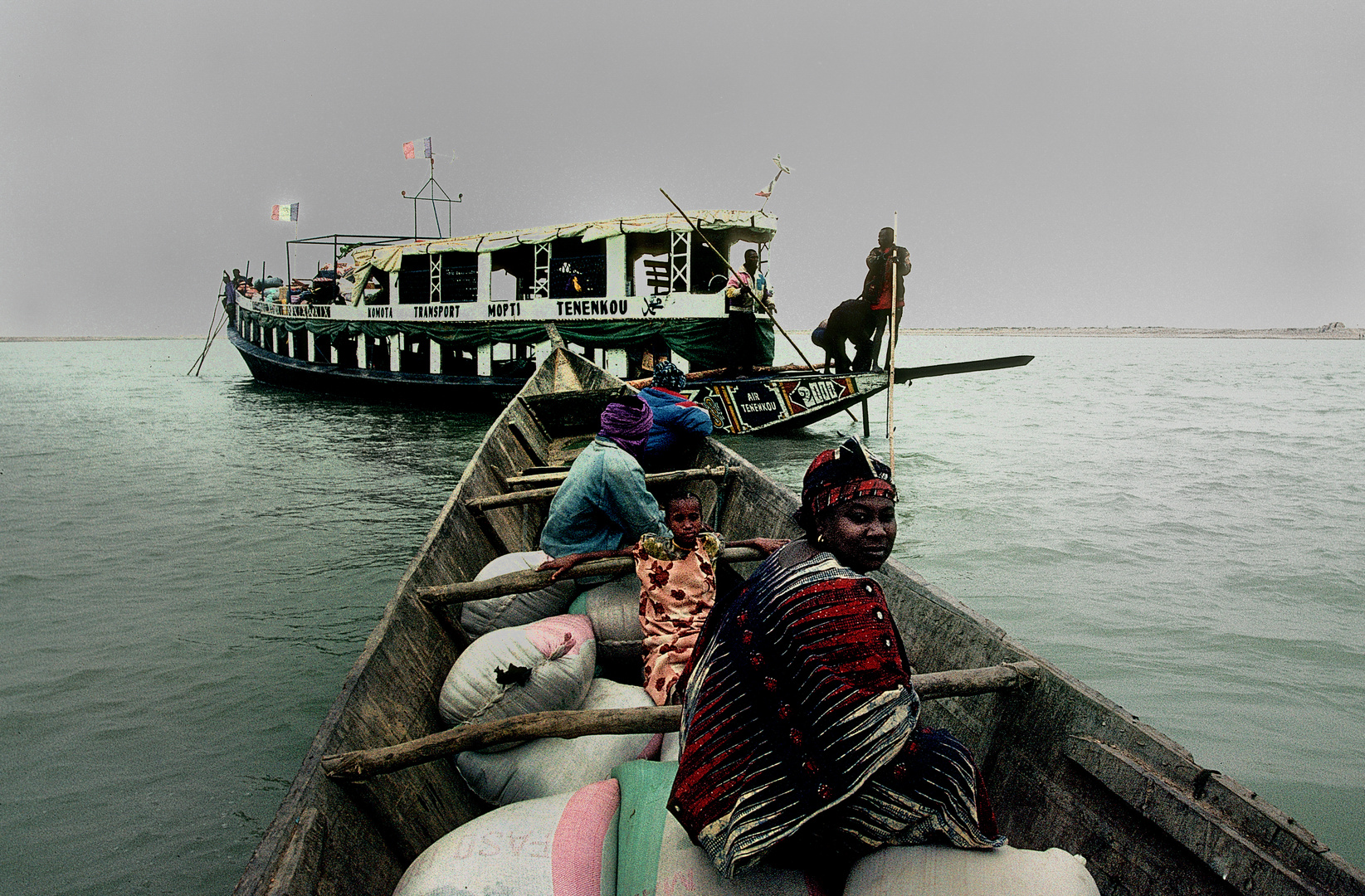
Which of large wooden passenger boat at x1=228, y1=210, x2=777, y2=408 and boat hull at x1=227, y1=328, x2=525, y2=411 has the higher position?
large wooden passenger boat at x1=228, y1=210, x2=777, y2=408

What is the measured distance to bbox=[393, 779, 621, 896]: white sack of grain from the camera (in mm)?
1723

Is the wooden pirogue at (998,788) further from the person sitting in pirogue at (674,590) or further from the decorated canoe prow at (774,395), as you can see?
the decorated canoe prow at (774,395)

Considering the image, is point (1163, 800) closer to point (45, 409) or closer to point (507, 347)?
point (507, 347)

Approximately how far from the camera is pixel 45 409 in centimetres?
2227

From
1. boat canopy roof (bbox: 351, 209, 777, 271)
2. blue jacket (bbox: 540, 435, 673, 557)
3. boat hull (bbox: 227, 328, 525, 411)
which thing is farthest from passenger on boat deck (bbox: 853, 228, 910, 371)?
boat hull (bbox: 227, 328, 525, 411)

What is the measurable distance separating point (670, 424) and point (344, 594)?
11.0 ft

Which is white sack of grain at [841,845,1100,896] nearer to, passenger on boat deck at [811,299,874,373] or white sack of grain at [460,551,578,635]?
white sack of grain at [460,551,578,635]

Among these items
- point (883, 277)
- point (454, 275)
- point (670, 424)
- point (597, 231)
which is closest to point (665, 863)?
point (670, 424)

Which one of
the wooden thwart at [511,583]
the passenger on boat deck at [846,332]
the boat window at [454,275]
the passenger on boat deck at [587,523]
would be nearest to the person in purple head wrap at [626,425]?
the passenger on boat deck at [587,523]

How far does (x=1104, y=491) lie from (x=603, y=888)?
38.7 ft

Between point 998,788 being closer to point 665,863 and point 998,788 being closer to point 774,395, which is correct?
point 665,863

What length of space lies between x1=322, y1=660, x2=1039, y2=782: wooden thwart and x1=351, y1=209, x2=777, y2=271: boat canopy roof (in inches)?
463

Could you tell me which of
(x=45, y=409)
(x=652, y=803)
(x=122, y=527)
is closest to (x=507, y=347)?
(x=122, y=527)

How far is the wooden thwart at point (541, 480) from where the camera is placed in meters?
4.59
